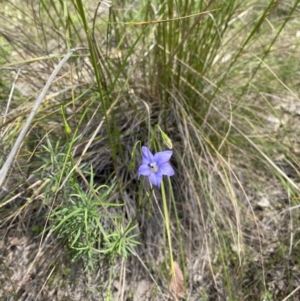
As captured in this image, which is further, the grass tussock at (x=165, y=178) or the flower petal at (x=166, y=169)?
the grass tussock at (x=165, y=178)

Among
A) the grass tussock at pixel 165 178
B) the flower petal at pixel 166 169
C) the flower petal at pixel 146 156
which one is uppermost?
the flower petal at pixel 146 156

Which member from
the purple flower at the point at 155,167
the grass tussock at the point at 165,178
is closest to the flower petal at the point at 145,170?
the purple flower at the point at 155,167

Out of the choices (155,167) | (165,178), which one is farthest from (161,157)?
(165,178)

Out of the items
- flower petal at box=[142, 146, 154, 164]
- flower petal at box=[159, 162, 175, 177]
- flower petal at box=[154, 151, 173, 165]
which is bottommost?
flower petal at box=[159, 162, 175, 177]

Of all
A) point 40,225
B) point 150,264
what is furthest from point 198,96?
point 40,225

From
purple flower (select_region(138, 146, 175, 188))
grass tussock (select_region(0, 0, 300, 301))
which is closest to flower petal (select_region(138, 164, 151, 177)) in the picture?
purple flower (select_region(138, 146, 175, 188))

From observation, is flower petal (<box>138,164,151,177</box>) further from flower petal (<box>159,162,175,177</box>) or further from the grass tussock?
the grass tussock

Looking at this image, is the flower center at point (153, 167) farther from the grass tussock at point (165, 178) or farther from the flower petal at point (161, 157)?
the grass tussock at point (165, 178)

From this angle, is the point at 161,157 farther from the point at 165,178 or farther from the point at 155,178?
the point at 165,178

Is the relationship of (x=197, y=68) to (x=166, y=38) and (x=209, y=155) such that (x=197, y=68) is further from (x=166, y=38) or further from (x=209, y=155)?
(x=209, y=155)
